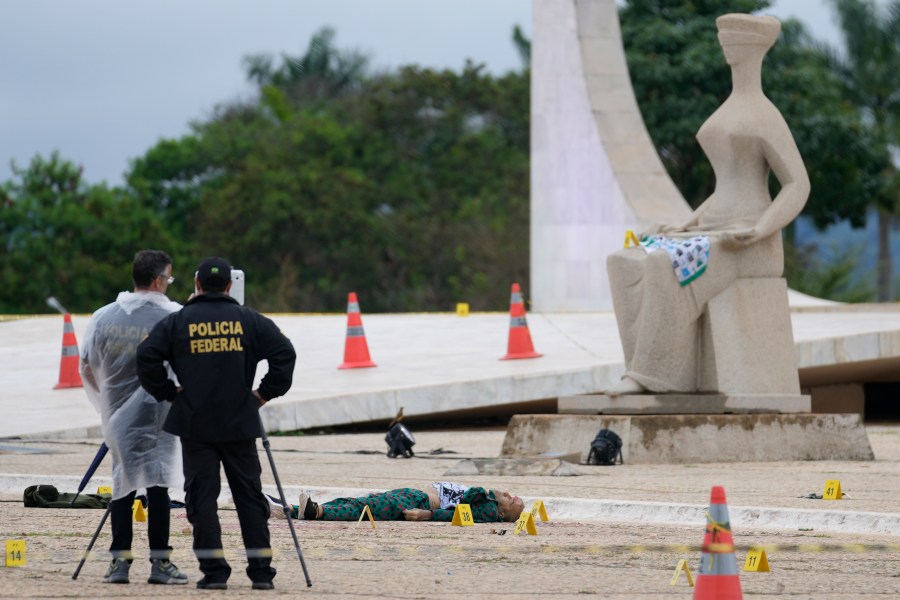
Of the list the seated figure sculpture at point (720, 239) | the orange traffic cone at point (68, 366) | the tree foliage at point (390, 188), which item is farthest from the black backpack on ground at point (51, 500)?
the tree foliage at point (390, 188)

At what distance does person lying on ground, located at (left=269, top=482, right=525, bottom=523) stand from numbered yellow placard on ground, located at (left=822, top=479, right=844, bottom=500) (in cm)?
191

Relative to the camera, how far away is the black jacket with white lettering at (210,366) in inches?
286

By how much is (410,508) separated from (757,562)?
2416 millimetres

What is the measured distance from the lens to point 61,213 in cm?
4819

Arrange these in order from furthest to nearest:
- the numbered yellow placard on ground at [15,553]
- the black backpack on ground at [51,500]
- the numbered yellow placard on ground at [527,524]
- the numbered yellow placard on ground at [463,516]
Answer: the black backpack on ground at [51,500] → the numbered yellow placard on ground at [463,516] → the numbered yellow placard on ground at [527,524] → the numbered yellow placard on ground at [15,553]

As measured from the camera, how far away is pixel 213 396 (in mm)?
7258

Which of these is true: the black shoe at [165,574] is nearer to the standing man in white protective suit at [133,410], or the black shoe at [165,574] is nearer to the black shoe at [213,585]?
the standing man in white protective suit at [133,410]

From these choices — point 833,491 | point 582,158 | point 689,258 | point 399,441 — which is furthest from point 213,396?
point 582,158

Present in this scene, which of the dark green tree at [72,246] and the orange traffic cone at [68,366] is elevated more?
the dark green tree at [72,246]

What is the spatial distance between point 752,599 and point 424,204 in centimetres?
4322

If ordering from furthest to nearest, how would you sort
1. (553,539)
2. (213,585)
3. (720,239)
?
1. (720,239)
2. (553,539)
3. (213,585)

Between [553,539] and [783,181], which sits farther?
[783,181]

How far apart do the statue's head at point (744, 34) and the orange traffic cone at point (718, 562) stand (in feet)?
26.6

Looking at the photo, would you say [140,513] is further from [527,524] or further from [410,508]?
[527,524]
